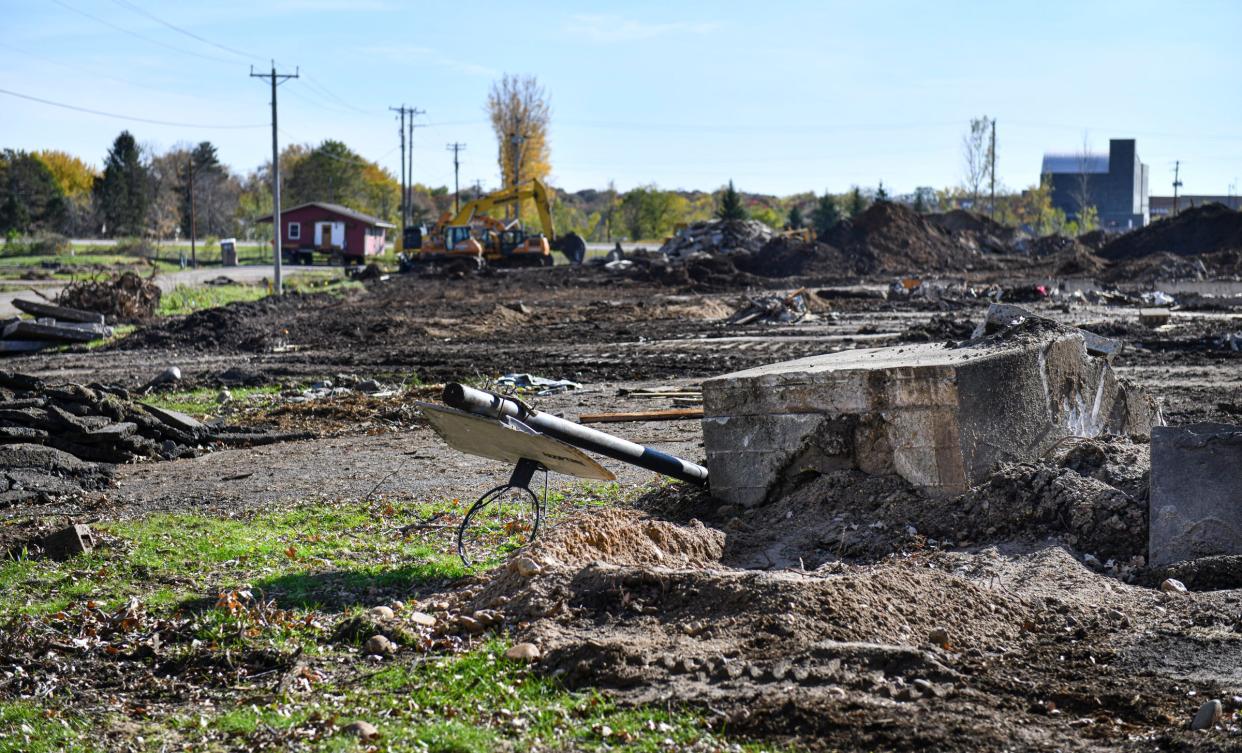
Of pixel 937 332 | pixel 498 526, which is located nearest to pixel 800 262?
pixel 937 332

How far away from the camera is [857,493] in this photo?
25.1 ft

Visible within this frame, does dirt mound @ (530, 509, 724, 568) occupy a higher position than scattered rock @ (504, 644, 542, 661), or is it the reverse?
dirt mound @ (530, 509, 724, 568)

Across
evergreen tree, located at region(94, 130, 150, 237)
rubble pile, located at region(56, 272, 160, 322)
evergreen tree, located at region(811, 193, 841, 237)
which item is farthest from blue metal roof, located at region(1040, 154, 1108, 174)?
rubble pile, located at region(56, 272, 160, 322)

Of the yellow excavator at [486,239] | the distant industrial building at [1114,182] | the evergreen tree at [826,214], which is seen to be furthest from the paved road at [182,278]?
the distant industrial building at [1114,182]

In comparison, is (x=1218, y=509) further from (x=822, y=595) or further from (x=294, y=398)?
(x=294, y=398)

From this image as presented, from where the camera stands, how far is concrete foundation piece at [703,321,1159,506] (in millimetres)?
7520

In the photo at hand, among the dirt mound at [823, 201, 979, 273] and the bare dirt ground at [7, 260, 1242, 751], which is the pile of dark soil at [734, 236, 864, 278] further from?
the bare dirt ground at [7, 260, 1242, 751]

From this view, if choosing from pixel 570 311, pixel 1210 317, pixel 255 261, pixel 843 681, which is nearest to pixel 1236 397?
pixel 843 681

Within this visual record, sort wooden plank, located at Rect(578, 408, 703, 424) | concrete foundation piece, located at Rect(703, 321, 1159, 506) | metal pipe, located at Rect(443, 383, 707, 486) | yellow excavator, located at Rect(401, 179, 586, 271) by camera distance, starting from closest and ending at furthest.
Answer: metal pipe, located at Rect(443, 383, 707, 486), concrete foundation piece, located at Rect(703, 321, 1159, 506), wooden plank, located at Rect(578, 408, 703, 424), yellow excavator, located at Rect(401, 179, 586, 271)

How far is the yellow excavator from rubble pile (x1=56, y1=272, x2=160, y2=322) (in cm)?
2195

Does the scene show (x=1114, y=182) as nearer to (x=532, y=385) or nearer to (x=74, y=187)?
(x=74, y=187)

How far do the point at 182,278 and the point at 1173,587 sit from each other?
4488 centimetres

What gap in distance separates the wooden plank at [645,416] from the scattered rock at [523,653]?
25.4 feet

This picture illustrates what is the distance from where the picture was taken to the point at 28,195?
249 feet
